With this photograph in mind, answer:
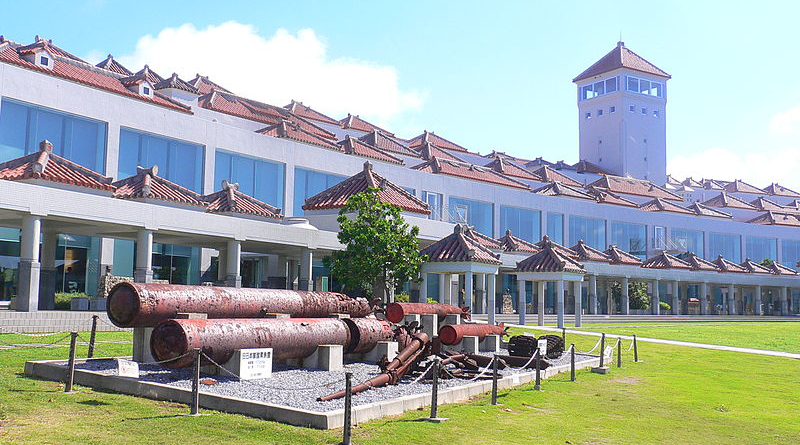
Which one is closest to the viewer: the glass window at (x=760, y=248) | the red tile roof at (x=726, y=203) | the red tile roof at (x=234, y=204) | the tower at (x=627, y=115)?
the red tile roof at (x=234, y=204)

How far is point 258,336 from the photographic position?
15570 millimetres

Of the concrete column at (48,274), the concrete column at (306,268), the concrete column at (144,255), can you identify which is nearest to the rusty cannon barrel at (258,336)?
the concrete column at (144,255)

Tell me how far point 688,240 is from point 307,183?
159ft

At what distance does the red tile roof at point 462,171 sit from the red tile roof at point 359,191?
1683 centimetres

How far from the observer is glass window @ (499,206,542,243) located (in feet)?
205

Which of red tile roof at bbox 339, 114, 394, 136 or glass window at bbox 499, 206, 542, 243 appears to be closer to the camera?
glass window at bbox 499, 206, 542, 243

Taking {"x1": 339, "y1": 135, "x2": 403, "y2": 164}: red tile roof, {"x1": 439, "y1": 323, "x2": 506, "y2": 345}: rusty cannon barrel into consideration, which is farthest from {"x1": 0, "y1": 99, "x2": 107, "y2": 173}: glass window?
{"x1": 439, "y1": 323, "x2": 506, "y2": 345}: rusty cannon barrel

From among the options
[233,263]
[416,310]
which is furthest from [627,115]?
[416,310]

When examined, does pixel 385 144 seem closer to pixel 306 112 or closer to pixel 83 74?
pixel 306 112

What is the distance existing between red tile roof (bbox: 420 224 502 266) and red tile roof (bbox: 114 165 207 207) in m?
10.8

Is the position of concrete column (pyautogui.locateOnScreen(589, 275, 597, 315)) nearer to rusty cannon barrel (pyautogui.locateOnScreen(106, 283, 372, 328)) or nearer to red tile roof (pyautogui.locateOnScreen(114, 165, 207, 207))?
red tile roof (pyautogui.locateOnScreen(114, 165, 207, 207))

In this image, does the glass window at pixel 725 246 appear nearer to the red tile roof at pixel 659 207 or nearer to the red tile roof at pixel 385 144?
the red tile roof at pixel 659 207

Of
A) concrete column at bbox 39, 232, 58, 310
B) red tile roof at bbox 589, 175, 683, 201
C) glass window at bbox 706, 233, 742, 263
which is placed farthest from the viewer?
red tile roof at bbox 589, 175, 683, 201

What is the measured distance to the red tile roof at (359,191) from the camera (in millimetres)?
38062
